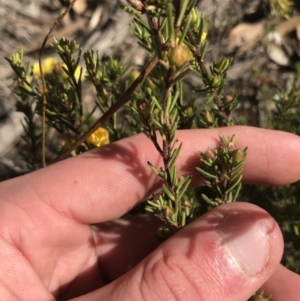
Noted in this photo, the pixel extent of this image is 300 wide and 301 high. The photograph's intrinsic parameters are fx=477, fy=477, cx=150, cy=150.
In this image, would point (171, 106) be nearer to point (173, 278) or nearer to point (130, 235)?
point (173, 278)

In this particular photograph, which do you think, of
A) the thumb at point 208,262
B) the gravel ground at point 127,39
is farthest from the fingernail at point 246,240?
the gravel ground at point 127,39

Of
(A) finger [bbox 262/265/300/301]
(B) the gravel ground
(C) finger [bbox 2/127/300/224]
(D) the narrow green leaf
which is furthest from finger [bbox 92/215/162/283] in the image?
(B) the gravel ground

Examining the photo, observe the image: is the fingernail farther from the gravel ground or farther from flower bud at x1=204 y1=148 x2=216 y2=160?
the gravel ground

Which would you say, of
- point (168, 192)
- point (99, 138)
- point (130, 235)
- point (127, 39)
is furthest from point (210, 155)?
point (127, 39)

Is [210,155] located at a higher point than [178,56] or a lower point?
lower

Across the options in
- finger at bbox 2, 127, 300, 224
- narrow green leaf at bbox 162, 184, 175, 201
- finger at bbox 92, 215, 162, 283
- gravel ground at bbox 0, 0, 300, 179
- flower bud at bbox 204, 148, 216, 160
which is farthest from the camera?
gravel ground at bbox 0, 0, 300, 179

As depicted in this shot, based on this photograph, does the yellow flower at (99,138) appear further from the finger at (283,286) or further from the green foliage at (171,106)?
the finger at (283,286)
